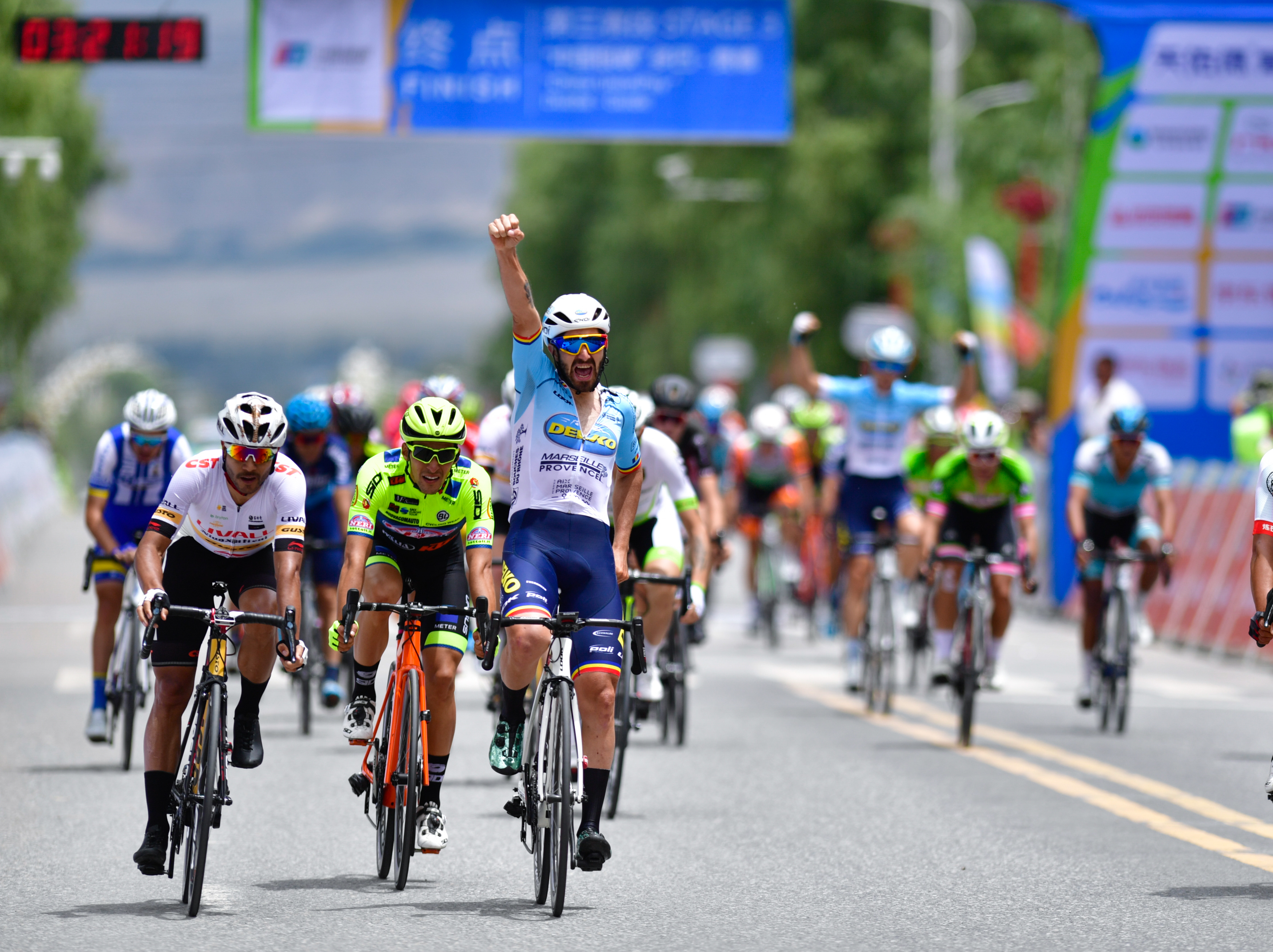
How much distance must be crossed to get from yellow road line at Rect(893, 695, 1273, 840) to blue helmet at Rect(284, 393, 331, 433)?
4.36 metres

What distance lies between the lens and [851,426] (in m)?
15.3

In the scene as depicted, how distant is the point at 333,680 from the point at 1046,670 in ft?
22.5

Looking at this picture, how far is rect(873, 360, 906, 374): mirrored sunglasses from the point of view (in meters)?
14.9

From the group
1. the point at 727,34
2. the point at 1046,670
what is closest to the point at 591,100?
the point at 727,34

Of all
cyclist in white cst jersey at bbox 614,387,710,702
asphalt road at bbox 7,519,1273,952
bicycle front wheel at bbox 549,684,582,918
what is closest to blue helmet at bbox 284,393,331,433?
asphalt road at bbox 7,519,1273,952

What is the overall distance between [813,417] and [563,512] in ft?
41.6

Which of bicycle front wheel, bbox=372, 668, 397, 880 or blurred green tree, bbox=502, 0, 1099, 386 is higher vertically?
blurred green tree, bbox=502, 0, 1099, 386

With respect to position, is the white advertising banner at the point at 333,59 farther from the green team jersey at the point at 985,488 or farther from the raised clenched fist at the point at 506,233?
the raised clenched fist at the point at 506,233

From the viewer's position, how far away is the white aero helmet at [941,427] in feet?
55.0

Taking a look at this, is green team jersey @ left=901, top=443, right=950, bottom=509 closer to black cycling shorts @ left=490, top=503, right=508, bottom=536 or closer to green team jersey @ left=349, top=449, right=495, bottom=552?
black cycling shorts @ left=490, top=503, right=508, bottom=536

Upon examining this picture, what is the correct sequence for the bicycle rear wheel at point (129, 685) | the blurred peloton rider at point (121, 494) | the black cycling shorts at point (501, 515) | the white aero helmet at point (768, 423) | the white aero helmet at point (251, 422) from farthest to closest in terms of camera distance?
the white aero helmet at point (768, 423) → the black cycling shorts at point (501, 515) → the bicycle rear wheel at point (129, 685) → the blurred peloton rider at point (121, 494) → the white aero helmet at point (251, 422)

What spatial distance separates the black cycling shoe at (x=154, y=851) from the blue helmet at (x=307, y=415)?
15.7ft

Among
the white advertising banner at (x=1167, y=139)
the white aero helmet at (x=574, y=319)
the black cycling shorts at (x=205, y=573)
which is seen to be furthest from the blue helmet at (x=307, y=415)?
the white advertising banner at (x=1167, y=139)

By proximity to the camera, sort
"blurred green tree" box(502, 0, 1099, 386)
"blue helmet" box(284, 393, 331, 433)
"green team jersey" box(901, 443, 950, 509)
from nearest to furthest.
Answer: "blue helmet" box(284, 393, 331, 433)
"green team jersey" box(901, 443, 950, 509)
"blurred green tree" box(502, 0, 1099, 386)
